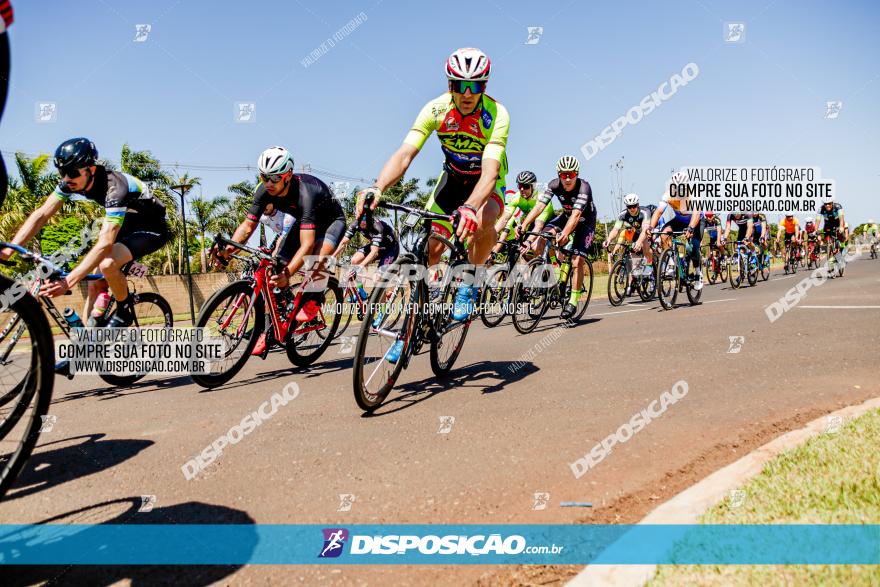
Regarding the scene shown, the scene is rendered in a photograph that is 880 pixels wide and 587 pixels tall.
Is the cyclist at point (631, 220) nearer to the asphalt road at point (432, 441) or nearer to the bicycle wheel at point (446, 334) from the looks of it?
the asphalt road at point (432, 441)

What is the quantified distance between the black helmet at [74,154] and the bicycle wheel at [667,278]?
8629mm

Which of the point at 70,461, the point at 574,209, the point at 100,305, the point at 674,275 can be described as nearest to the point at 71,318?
the point at 100,305

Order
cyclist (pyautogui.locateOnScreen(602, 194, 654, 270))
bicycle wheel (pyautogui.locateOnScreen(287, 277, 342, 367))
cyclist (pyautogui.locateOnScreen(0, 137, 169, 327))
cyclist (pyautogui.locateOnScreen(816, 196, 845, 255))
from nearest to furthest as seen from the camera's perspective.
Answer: cyclist (pyautogui.locateOnScreen(0, 137, 169, 327)), bicycle wheel (pyautogui.locateOnScreen(287, 277, 342, 367)), cyclist (pyautogui.locateOnScreen(602, 194, 654, 270)), cyclist (pyautogui.locateOnScreen(816, 196, 845, 255))

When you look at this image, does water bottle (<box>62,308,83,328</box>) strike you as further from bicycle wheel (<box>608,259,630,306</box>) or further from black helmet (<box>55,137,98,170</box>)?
bicycle wheel (<box>608,259,630,306</box>)

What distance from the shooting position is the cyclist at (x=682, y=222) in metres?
11.0

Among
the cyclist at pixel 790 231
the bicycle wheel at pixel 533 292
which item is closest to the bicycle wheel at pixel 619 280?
the bicycle wheel at pixel 533 292

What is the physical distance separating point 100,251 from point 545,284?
20.2ft

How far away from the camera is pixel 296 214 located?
247 inches

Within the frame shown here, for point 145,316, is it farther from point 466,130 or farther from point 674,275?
point 674,275

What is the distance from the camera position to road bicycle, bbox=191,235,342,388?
17.1 feet

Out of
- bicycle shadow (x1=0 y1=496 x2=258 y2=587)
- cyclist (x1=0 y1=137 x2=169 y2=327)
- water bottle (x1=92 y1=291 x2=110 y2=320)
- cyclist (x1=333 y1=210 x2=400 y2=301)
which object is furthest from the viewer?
cyclist (x1=333 y1=210 x2=400 y2=301)

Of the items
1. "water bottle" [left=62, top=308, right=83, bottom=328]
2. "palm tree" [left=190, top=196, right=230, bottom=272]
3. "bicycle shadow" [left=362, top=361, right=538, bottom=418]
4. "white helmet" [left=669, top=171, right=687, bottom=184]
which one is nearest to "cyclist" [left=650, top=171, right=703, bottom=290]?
"white helmet" [left=669, top=171, right=687, bottom=184]

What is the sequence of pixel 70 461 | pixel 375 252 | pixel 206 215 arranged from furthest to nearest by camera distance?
pixel 206 215 < pixel 375 252 < pixel 70 461

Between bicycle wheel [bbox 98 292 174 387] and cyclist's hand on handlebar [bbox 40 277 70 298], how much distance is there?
1.22m
